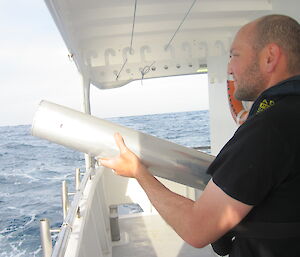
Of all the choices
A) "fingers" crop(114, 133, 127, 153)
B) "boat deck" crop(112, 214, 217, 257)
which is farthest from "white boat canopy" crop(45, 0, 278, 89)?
"boat deck" crop(112, 214, 217, 257)

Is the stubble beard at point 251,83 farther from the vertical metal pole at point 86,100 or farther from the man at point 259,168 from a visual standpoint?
the vertical metal pole at point 86,100

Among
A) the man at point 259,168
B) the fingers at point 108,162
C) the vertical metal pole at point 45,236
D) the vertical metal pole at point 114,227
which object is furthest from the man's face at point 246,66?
the vertical metal pole at point 114,227

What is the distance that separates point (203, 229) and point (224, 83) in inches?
137

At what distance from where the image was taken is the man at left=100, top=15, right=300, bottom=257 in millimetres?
702

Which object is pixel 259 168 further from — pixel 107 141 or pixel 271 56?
pixel 107 141

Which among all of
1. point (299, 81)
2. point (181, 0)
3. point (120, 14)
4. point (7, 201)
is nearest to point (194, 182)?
point (299, 81)

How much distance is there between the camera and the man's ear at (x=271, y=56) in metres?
0.79

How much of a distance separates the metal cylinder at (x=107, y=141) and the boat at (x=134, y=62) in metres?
0.40

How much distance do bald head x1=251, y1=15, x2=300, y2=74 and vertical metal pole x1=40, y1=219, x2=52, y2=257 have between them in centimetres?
96

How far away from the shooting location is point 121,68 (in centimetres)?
398

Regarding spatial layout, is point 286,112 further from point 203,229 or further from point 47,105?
point 47,105

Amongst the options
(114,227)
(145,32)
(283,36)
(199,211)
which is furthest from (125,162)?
(114,227)

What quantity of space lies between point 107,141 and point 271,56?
1.77 feet

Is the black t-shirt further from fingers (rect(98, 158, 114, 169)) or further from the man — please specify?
fingers (rect(98, 158, 114, 169))
